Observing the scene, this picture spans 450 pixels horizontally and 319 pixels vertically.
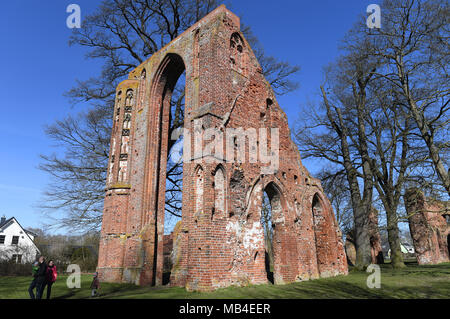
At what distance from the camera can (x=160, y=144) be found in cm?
1303

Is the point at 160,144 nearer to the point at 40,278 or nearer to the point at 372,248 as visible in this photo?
the point at 40,278

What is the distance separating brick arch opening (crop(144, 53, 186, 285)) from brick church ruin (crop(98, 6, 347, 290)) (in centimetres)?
4

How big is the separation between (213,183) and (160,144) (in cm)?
496

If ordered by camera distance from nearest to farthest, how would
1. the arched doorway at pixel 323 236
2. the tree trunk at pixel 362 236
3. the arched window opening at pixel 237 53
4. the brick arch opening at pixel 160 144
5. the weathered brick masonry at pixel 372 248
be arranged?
the arched window opening at pixel 237 53
the brick arch opening at pixel 160 144
the arched doorway at pixel 323 236
the tree trunk at pixel 362 236
the weathered brick masonry at pixel 372 248

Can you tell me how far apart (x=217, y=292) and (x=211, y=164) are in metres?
3.38

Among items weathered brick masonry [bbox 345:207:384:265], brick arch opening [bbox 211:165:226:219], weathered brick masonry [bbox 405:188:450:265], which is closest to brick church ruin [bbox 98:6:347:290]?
brick arch opening [bbox 211:165:226:219]

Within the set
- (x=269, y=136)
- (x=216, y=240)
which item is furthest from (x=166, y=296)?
(x=269, y=136)

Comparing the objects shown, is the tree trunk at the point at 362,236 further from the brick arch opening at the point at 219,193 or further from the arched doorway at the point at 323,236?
the brick arch opening at the point at 219,193

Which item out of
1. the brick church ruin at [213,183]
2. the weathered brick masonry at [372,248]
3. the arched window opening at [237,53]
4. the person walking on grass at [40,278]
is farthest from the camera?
the weathered brick masonry at [372,248]

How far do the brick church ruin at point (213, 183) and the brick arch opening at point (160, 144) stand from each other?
4cm

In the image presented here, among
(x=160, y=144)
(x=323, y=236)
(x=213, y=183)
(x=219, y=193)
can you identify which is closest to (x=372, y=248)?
(x=323, y=236)

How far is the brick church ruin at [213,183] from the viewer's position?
8.81m

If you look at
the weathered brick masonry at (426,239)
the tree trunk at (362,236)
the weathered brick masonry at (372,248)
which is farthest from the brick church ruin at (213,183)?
the weathered brick masonry at (426,239)

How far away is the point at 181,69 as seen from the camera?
1378 centimetres
